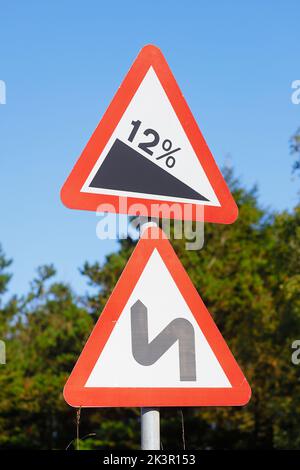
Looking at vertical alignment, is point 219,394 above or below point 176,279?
below

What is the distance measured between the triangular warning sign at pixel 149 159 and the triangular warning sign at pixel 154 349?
0.21 metres

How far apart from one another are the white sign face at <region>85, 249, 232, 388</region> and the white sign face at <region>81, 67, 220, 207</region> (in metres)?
0.31

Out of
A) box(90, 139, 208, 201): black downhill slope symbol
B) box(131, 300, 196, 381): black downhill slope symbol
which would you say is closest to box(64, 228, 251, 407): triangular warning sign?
box(131, 300, 196, 381): black downhill slope symbol

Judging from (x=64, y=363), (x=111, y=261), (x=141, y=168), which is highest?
(x=111, y=261)

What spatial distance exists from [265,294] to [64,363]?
42.2 feet

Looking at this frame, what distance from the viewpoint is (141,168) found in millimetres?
3143

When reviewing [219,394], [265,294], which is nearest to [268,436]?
[265,294]

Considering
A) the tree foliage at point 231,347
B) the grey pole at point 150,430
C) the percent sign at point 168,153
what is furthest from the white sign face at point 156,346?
the tree foliage at point 231,347

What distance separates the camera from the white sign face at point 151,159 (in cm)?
311

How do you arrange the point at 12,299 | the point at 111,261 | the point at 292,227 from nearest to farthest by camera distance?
the point at 292,227 < the point at 111,261 < the point at 12,299

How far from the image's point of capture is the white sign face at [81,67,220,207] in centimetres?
311

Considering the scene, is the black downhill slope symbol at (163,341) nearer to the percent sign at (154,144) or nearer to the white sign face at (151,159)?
the white sign face at (151,159)

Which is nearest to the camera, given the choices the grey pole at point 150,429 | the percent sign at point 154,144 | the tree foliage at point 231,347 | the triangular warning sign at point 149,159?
A: the grey pole at point 150,429

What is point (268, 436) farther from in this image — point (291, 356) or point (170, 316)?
point (170, 316)
